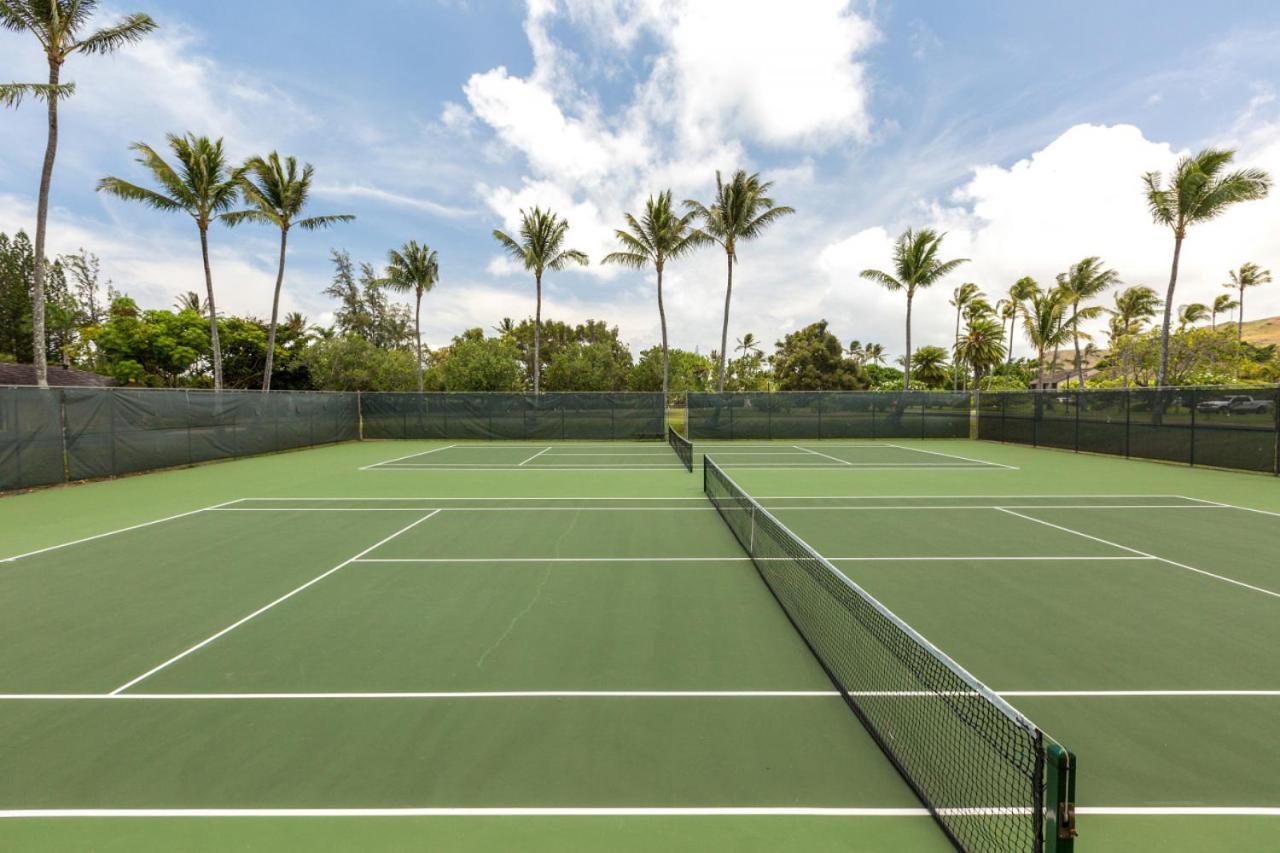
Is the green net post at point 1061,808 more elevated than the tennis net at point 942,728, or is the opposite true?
the green net post at point 1061,808

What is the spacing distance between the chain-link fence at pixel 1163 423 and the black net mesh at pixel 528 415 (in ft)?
51.8

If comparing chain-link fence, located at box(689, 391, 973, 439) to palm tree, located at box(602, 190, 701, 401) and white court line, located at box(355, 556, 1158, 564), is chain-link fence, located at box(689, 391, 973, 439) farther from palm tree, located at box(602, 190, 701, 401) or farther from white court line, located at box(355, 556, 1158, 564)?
white court line, located at box(355, 556, 1158, 564)

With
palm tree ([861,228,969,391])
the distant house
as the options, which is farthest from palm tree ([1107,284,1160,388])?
the distant house

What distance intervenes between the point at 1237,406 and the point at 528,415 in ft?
81.6

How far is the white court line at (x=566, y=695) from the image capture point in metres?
4.18

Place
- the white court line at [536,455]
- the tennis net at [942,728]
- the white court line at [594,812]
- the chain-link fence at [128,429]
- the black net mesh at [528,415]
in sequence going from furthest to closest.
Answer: the black net mesh at [528,415]
the white court line at [536,455]
the chain-link fence at [128,429]
the white court line at [594,812]
the tennis net at [942,728]

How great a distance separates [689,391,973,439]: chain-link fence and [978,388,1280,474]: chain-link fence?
10.4ft

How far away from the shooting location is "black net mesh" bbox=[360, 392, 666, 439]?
26.8m

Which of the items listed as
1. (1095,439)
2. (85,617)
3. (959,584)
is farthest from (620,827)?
(1095,439)

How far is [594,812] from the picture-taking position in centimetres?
302

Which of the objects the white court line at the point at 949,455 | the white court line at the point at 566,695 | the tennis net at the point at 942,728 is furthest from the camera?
the white court line at the point at 949,455

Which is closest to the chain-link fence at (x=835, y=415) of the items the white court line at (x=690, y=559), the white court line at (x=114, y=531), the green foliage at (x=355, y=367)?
the white court line at (x=690, y=559)

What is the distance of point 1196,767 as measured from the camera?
3387mm

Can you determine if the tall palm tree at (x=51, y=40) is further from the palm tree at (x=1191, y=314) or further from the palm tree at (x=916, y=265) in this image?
the palm tree at (x=1191, y=314)
